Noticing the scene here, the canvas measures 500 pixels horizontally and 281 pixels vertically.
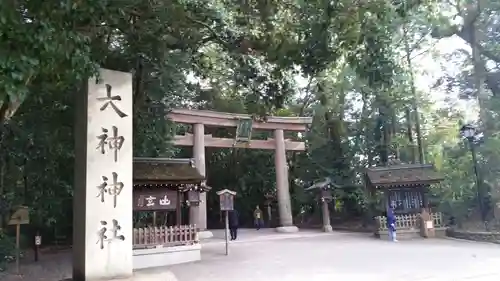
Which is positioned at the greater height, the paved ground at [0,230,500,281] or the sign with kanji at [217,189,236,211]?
the sign with kanji at [217,189,236,211]

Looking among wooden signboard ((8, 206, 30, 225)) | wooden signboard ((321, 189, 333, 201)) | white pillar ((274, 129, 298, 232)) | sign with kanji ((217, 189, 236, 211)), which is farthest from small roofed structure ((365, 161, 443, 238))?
wooden signboard ((8, 206, 30, 225))

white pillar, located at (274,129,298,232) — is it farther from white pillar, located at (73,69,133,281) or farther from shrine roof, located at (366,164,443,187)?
white pillar, located at (73,69,133,281)

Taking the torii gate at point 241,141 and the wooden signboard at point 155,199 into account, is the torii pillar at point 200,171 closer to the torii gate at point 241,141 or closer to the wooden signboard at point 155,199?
the torii gate at point 241,141

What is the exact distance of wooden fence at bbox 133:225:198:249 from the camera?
1119cm

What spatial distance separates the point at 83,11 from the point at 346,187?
2037 cm

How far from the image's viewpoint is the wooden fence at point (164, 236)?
36.7 feet

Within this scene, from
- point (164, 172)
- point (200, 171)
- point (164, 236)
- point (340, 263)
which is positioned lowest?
point (340, 263)

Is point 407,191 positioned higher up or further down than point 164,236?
higher up

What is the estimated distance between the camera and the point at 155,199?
39.9ft

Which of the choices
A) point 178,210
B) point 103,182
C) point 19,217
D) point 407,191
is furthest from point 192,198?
point 407,191

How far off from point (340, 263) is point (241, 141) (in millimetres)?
12815

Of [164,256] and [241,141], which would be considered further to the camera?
[241,141]

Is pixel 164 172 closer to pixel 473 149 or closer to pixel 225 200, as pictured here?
pixel 225 200

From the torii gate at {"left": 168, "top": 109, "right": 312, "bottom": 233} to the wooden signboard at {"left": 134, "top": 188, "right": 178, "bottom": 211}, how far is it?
7610mm
